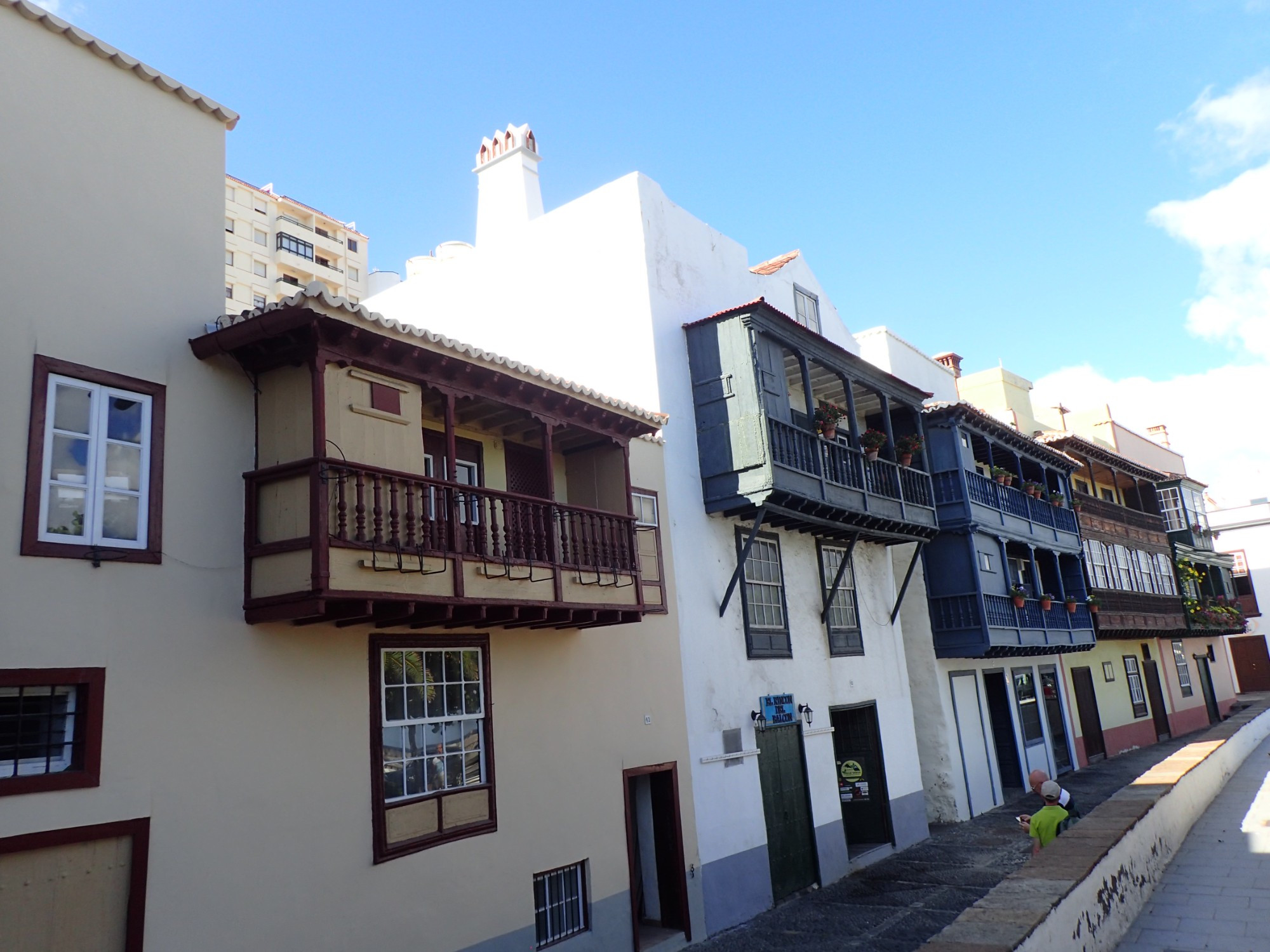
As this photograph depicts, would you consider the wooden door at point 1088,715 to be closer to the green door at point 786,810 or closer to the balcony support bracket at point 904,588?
the balcony support bracket at point 904,588

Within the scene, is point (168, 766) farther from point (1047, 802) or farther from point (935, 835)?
point (935, 835)

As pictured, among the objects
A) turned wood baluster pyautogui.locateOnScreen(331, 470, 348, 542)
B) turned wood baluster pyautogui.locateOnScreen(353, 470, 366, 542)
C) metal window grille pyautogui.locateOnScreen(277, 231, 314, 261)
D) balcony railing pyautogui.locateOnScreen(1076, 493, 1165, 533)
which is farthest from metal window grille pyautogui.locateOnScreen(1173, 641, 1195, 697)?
metal window grille pyautogui.locateOnScreen(277, 231, 314, 261)

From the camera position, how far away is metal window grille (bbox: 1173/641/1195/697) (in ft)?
115

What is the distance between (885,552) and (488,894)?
1144 centimetres

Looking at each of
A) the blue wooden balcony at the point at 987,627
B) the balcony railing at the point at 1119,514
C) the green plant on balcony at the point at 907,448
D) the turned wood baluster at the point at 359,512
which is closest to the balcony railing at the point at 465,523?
the turned wood baluster at the point at 359,512

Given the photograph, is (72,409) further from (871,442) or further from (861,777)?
(861,777)

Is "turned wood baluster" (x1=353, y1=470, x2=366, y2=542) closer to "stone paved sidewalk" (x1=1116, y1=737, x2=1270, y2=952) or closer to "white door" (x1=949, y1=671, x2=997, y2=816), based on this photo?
"stone paved sidewalk" (x1=1116, y1=737, x2=1270, y2=952)

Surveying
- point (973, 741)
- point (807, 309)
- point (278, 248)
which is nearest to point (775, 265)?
point (807, 309)

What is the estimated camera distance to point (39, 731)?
22.1ft

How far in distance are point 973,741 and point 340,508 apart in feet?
54.5

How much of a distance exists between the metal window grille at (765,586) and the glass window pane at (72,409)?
931 cm

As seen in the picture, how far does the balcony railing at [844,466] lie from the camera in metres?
14.2

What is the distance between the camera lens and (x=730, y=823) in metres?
13.2

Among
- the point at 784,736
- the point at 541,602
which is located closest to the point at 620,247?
the point at 541,602
